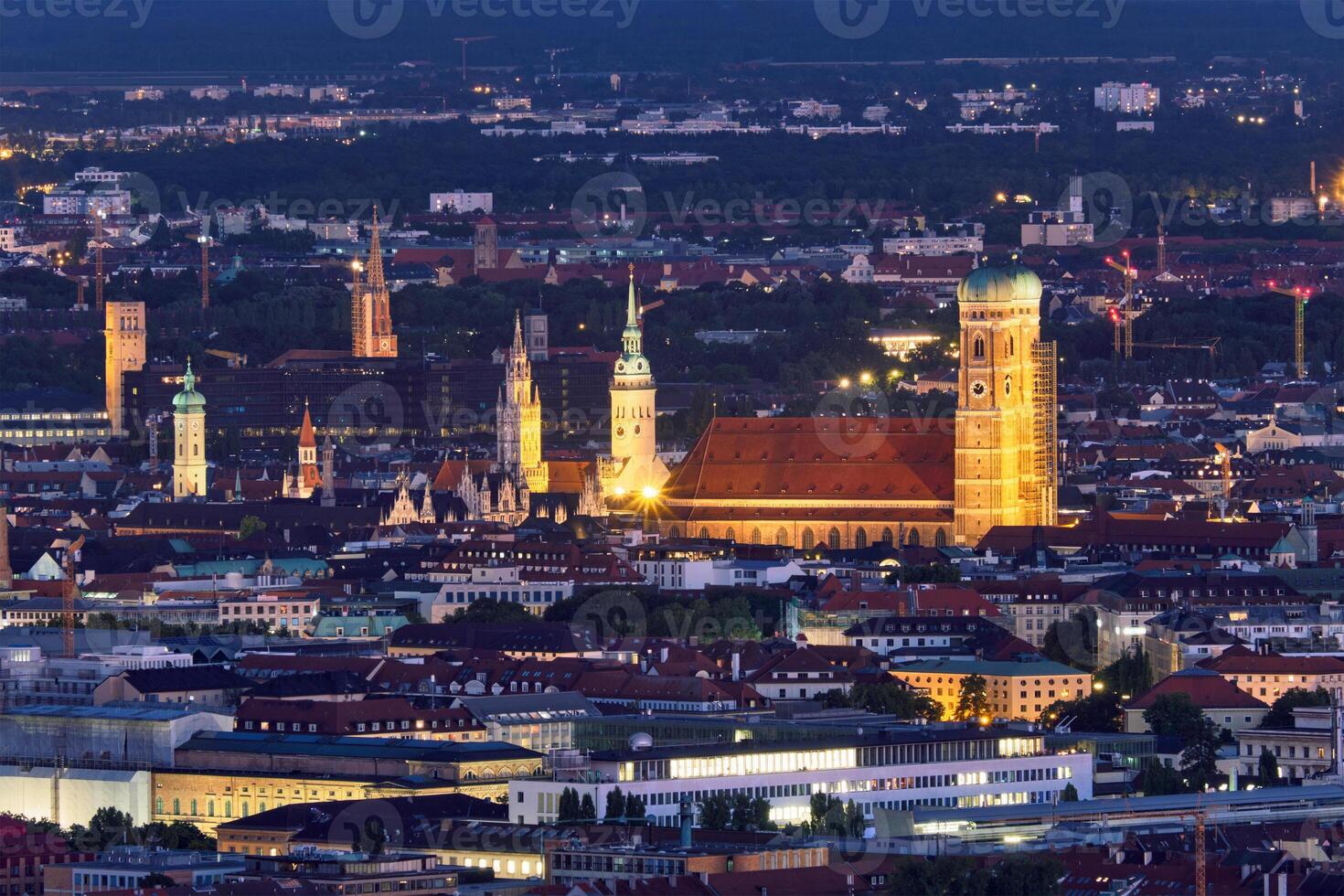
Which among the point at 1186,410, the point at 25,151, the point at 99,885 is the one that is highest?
the point at 25,151

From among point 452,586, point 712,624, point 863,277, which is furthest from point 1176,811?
point 863,277

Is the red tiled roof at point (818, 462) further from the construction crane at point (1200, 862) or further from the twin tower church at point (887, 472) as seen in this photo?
the construction crane at point (1200, 862)

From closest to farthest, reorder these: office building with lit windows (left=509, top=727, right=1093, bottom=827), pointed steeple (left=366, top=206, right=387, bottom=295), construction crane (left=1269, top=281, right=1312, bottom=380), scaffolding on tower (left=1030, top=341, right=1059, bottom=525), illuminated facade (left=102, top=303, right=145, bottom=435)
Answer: office building with lit windows (left=509, top=727, right=1093, bottom=827) → scaffolding on tower (left=1030, top=341, right=1059, bottom=525) → illuminated facade (left=102, top=303, right=145, bottom=435) → construction crane (left=1269, top=281, right=1312, bottom=380) → pointed steeple (left=366, top=206, right=387, bottom=295)

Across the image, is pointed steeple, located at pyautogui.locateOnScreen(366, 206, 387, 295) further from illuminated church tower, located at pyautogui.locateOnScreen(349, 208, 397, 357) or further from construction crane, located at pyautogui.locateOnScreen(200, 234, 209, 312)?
construction crane, located at pyautogui.locateOnScreen(200, 234, 209, 312)

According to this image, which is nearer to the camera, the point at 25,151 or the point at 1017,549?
the point at 1017,549

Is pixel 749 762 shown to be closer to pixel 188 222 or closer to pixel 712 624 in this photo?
pixel 712 624

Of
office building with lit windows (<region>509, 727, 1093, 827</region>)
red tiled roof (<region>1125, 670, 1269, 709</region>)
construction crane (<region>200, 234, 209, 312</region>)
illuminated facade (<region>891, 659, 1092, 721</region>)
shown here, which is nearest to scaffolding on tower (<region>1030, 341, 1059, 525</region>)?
illuminated facade (<region>891, 659, 1092, 721</region>)
